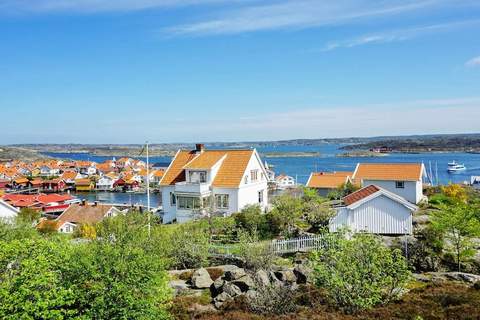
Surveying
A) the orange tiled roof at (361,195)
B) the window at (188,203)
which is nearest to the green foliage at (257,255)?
the orange tiled roof at (361,195)

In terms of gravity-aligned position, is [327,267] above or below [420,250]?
above

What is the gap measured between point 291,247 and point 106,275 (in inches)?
649

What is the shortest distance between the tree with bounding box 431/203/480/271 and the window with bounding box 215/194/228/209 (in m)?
18.3

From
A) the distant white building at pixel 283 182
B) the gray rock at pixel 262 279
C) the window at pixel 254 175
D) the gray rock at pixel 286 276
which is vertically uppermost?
the window at pixel 254 175

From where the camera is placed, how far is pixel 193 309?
15.6 meters

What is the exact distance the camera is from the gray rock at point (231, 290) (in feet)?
55.5

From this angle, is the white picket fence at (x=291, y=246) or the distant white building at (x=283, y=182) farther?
the distant white building at (x=283, y=182)

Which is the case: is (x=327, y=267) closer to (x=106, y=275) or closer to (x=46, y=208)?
(x=106, y=275)

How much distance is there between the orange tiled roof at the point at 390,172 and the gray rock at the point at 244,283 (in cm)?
2587

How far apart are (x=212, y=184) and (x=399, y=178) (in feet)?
54.4

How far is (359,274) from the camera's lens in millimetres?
13523

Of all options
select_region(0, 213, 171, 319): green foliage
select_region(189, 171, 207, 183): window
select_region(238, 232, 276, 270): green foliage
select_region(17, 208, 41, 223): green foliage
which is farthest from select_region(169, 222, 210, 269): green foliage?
select_region(189, 171, 207, 183): window

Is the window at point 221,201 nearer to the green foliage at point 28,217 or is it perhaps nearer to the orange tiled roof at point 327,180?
the green foliage at point 28,217

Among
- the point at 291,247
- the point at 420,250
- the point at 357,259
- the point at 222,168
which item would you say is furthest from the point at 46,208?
the point at 357,259
